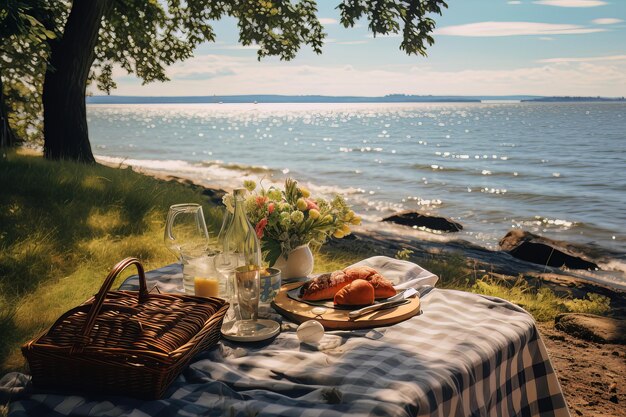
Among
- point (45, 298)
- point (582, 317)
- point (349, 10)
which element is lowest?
point (582, 317)

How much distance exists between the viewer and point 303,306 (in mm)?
3014

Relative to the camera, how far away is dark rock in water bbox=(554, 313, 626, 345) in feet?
20.1

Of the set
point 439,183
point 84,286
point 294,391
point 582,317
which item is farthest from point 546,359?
point 439,183

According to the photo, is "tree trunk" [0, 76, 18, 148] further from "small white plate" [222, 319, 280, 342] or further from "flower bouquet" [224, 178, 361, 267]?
"small white plate" [222, 319, 280, 342]

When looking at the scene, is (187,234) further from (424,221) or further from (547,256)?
(424,221)

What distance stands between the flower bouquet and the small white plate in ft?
1.77

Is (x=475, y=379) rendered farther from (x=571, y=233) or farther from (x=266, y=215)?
(x=571, y=233)

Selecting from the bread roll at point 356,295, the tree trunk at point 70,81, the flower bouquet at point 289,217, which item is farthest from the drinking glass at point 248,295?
the tree trunk at point 70,81

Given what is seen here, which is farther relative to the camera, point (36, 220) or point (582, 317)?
point (36, 220)

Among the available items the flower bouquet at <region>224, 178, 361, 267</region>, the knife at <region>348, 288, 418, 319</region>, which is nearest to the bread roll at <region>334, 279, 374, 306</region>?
the knife at <region>348, 288, 418, 319</region>

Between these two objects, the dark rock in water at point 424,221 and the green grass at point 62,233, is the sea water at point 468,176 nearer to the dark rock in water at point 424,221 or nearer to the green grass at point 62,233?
the dark rock in water at point 424,221

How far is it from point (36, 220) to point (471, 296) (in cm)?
611

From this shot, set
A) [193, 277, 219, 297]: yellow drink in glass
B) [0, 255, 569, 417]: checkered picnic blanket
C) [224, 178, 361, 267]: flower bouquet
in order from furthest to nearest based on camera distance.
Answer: [224, 178, 361, 267]: flower bouquet → [193, 277, 219, 297]: yellow drink in glass → [0, 255, 569, 417]: checkered picnic blanket

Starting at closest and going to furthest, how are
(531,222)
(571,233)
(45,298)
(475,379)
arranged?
(475,379) < (45,298) < (571,233) < (531,222)
